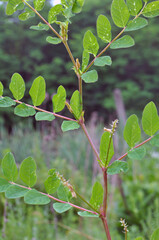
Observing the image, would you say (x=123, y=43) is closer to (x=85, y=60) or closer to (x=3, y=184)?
(x=85, y=60)

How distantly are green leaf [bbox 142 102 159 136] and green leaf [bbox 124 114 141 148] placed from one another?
0.02 meters

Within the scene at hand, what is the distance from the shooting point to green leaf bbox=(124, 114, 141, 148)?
39 centimetres

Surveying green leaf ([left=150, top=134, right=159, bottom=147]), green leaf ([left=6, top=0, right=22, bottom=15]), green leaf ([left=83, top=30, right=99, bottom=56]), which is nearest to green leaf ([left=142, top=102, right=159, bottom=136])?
green leaf ([left=150, top=134, right=159, bottom=147])

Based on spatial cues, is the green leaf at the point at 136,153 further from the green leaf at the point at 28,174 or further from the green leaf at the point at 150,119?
the green leaf at the point at 28,174

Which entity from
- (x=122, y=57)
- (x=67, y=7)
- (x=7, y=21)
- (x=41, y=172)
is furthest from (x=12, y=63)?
(x=67, y=7)

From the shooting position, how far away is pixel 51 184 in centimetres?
42

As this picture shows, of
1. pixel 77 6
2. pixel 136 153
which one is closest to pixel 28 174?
pixel 136 153

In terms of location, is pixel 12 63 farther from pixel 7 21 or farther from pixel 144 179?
pixel 144 179

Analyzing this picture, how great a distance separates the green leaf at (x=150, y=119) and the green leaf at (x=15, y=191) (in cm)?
19

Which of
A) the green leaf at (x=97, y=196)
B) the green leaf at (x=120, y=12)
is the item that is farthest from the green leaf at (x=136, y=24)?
the green leaf at (x=97, y=196)

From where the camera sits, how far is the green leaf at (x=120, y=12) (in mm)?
417

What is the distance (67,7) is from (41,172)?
3.11m

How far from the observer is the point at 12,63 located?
1625cm

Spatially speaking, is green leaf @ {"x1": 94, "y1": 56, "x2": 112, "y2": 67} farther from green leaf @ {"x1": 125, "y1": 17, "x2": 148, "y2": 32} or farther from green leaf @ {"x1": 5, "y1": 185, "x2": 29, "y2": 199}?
green leaf @ {"x1": 5, "y1": 185, "x2": 29, "y2": 199}
